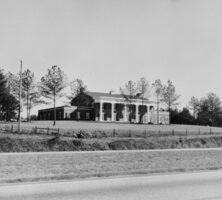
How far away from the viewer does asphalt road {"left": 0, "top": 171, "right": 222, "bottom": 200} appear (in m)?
7.97

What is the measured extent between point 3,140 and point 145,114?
6101 cm

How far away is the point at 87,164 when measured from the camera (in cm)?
1360

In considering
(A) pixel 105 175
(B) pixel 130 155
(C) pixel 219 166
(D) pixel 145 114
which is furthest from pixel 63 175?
(D) pixel 145 114

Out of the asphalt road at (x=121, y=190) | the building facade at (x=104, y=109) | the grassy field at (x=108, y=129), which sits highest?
the building facade at (x=104, y=109)

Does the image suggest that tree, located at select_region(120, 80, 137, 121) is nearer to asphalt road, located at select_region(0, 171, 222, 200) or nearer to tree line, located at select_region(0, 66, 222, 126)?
tree line, located at select_region(0, 66, 222, 126)

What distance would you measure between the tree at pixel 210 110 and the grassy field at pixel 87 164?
85064 millimetres

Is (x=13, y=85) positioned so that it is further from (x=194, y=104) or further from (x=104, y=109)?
(x=194, y=104)

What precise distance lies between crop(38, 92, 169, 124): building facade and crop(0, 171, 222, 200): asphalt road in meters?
58.2

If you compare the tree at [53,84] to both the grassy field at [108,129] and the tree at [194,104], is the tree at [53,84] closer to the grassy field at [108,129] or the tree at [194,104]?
the grassy field at [108,129]

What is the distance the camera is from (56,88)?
4788cm

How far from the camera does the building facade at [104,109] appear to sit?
70125mm

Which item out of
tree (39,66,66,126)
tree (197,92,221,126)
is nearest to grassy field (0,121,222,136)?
tree (39,66,66,126)

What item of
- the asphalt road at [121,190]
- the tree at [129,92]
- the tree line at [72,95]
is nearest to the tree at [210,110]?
the tree line at [72,95]

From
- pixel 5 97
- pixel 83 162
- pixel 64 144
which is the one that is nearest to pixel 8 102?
pixel 5 97
